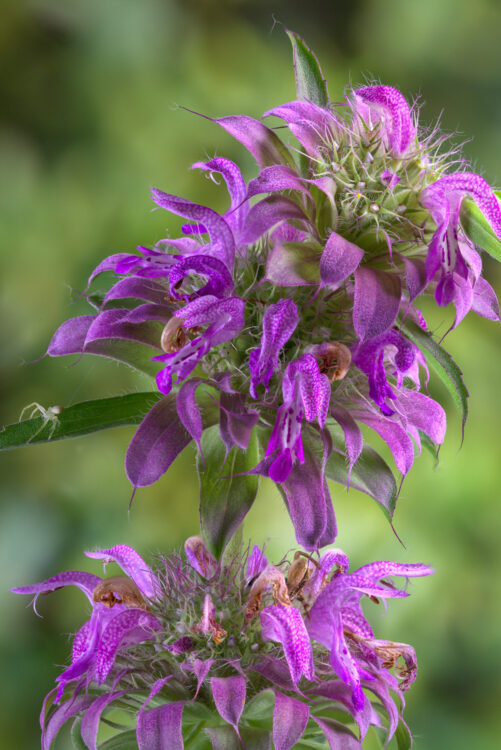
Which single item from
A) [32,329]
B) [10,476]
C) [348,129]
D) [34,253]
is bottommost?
[10,476]

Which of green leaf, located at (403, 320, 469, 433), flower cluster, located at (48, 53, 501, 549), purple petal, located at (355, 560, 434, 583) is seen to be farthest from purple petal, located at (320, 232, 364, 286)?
purple petal, located at (355, 560, 434, 583)

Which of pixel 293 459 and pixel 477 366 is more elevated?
pixel 293 459

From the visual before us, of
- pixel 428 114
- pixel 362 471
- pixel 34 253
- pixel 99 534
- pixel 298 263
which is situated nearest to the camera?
pixel 298 263

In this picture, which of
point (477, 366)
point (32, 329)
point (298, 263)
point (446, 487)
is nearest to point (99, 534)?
point (32, 329)

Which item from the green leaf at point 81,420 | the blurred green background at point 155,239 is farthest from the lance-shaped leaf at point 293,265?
the blurred green background at point 155,239

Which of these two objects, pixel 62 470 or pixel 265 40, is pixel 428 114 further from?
pixel 62 470

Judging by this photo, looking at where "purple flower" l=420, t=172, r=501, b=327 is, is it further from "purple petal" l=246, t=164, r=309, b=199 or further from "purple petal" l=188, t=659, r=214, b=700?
"purple petal" l=188, t=659, r=214, b=700

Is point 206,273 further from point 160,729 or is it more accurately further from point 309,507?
point 160,729
